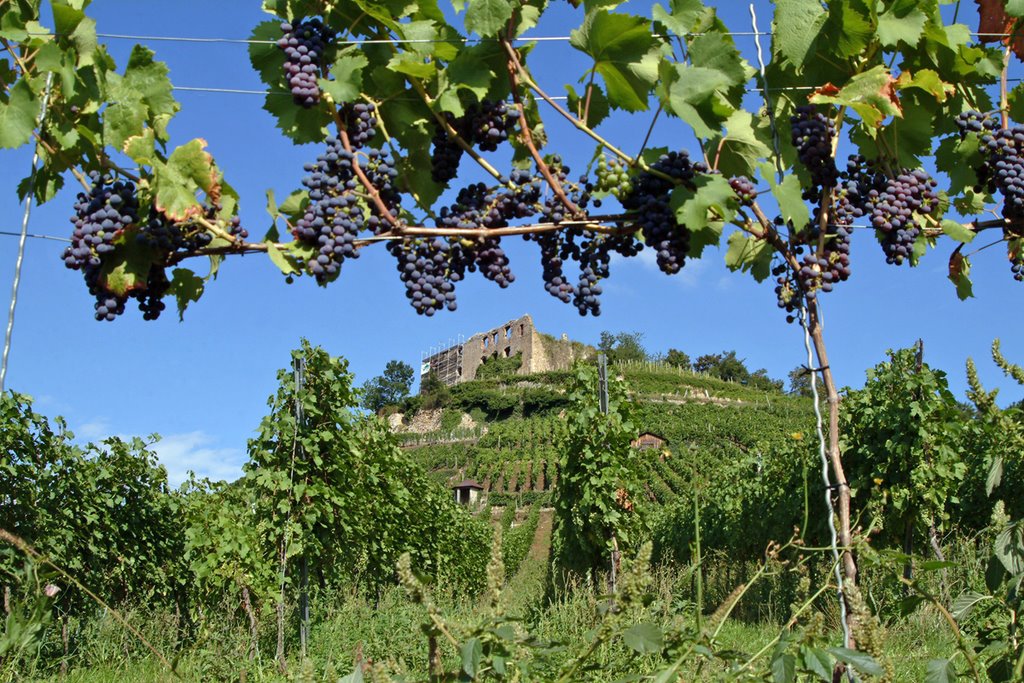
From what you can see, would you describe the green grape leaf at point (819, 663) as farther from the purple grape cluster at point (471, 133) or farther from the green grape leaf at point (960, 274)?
the green grape leaf at point (960, 274)

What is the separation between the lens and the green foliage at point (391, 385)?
Result: 70750 millimetres

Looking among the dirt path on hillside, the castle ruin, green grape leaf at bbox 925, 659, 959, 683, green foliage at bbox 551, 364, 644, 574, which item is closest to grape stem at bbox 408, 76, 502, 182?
green grape leaf at bbox 925, 659, 959, 683

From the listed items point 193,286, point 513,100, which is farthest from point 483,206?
point 193,286

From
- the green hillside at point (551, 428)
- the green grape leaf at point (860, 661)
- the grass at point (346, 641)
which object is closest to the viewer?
the green grape leaf at point (860, 661)

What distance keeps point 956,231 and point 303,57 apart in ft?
5.86

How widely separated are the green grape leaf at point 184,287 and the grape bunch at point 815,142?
153cm

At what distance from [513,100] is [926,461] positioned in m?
8.36

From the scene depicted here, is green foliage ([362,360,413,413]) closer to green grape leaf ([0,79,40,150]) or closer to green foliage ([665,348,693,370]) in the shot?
green foliage ([665,348,693,370])

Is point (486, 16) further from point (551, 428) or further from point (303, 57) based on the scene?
point (551, 428)

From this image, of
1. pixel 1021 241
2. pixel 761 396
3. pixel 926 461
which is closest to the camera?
pixel 1021 241

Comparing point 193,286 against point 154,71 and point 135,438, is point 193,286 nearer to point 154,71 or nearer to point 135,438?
point 154,71

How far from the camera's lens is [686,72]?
6.02 ft

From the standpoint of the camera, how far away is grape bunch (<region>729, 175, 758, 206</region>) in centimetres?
201

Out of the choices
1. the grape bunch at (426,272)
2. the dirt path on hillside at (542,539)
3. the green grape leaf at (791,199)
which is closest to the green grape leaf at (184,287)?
the grape bunch at (426,272)
